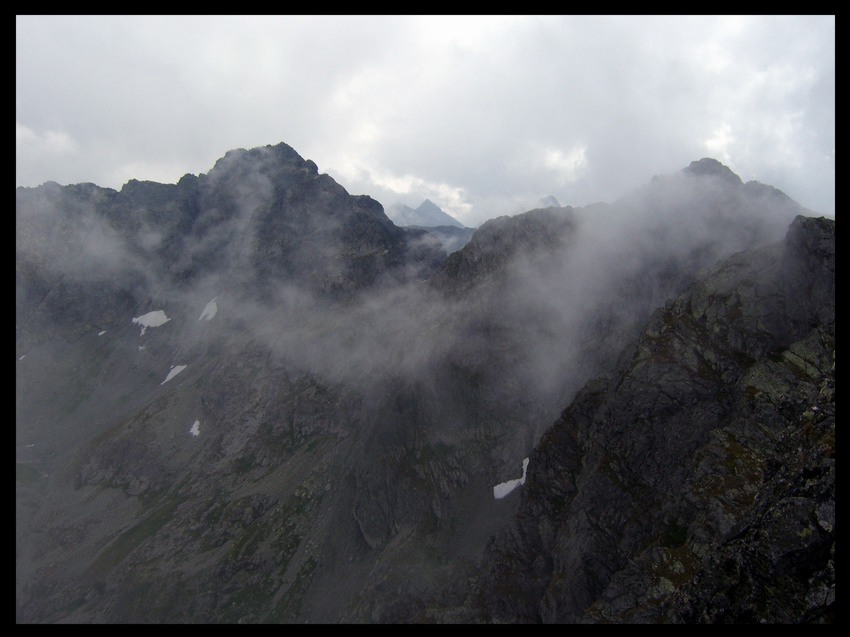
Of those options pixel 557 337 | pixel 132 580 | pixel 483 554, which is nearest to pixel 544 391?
pixel 557 337

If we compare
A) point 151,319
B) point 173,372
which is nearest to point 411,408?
point 173,372

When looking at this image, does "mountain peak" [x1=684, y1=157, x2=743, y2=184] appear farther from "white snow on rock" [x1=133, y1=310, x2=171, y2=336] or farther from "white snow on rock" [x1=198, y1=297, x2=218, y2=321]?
"white snow on rock" [x1=133, y1=310, x2=171, y2=336]

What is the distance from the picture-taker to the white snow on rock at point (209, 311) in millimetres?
160250

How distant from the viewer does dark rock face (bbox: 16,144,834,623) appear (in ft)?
122

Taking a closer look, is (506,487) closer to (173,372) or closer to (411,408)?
(411,408)

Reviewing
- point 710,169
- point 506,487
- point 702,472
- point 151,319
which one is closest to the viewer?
point 702,472

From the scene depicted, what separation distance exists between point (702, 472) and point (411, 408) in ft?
218

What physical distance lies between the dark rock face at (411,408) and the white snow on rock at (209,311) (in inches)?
90.2

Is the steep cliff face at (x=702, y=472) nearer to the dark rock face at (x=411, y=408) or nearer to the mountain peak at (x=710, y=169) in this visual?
the dark rock face at (x=411, y=408)

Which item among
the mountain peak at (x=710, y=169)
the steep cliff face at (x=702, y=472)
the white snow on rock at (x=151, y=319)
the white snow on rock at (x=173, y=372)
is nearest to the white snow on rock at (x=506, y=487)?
the steep cliff face at (x=702, y=472)

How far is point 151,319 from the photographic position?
568 feet

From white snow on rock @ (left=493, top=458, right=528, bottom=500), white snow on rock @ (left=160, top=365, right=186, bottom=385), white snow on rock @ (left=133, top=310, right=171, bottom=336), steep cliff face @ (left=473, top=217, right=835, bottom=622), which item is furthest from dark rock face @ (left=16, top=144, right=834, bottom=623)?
white snow on rock @ (left=160, top=365, right=186, bottom=385)

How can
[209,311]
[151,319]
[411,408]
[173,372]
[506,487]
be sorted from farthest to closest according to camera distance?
[151,319] < [209,311] < [173,372] < [411,408] < [506,487]

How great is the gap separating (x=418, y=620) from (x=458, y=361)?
5007cm
